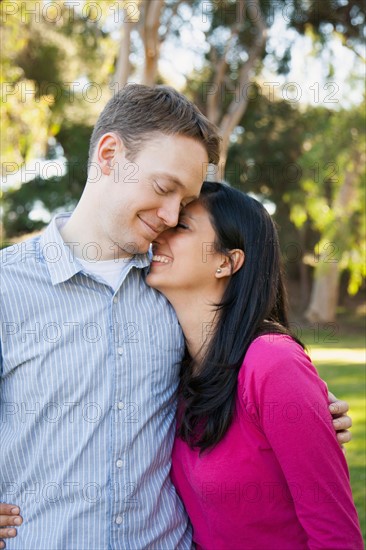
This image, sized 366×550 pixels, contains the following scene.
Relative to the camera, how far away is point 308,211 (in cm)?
1966

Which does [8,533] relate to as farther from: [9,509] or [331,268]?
[331,268]

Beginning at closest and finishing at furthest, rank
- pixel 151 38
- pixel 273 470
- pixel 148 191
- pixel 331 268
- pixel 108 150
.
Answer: pixel 273 470, pixel 148 191, pixel 108 150, pixel 151 38, pixel 331 268

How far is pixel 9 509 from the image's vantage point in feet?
7.40

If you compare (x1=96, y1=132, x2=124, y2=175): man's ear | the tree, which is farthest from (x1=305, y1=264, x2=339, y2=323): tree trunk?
(x1=96, y1=132, x2=124, y2=175): man's ear

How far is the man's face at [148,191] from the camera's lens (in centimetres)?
251

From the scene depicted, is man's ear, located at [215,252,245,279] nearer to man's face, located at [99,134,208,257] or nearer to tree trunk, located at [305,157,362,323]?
man's face, located at [99,134,208,257]

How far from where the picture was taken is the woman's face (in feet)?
8.73

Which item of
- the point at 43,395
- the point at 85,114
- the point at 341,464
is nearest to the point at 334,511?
the point at 341,464

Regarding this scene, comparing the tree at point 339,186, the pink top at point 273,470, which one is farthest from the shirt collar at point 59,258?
the tree at point 339,186

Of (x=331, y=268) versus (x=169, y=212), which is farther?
(x=331, y=268)

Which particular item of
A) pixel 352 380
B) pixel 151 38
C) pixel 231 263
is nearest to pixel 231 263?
pixel 231 263

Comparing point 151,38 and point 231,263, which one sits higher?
point 151,38

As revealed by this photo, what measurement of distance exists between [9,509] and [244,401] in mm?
834

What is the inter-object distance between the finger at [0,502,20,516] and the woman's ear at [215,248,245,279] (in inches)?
43.1
